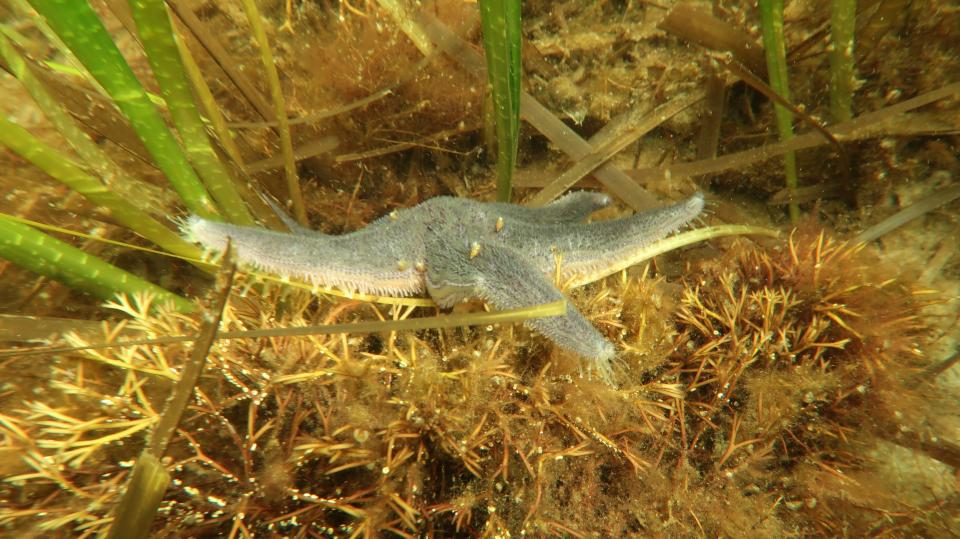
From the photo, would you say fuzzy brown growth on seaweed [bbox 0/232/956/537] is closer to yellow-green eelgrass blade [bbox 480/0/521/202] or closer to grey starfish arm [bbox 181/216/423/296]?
grey starfish arm [bbox 181/216/423/296]

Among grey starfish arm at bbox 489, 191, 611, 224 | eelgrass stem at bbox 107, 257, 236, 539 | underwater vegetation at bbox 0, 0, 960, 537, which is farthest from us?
grey starfish arm at bbox 489, 191, 611, 224

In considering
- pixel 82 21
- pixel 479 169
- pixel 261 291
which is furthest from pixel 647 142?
pixel 82 21

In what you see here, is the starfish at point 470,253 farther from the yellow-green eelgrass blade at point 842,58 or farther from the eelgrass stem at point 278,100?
the yellow-green eelgrass blade at point 842,58

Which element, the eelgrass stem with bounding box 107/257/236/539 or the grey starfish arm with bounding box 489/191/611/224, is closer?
the eelgrass stem with bounding box 107/257/236/539

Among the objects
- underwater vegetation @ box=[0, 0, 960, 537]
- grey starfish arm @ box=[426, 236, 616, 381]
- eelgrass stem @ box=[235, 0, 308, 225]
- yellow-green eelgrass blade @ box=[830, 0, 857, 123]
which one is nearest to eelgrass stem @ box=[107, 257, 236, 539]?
underwater vegetation @ box=[0, 0, 960, 537]

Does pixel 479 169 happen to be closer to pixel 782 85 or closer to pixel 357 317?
pixel 357 317

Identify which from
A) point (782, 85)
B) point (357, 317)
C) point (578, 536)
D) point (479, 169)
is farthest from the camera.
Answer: point (479, 169)

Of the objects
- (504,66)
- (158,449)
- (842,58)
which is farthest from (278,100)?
(842,58)
